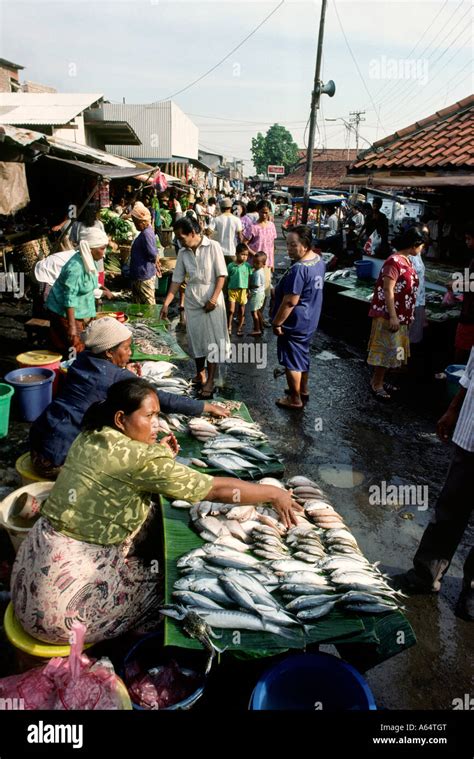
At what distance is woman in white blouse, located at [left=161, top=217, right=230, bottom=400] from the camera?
592 centimetres

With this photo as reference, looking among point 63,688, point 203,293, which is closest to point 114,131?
point 203,293

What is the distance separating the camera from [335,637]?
230cm

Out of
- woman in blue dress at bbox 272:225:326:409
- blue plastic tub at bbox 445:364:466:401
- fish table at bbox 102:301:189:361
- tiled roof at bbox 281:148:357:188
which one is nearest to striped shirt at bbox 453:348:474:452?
woman in blue dress at bbox 272:225:326:409

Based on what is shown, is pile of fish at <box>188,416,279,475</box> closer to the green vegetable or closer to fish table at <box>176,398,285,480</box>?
fish table at <box>176,398,285,480</box>

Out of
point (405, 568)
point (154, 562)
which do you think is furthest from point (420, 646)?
point (154, 562)

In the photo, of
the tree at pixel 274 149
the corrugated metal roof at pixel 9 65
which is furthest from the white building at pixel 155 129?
the tree at pixel 274 149

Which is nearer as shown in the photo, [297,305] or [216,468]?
[216,468]

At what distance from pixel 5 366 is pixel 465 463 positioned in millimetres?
6347

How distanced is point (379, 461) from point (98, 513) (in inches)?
145

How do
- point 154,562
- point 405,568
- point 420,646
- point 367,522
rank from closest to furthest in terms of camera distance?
point 154,562
point 420,646
point 405,568
point 367,522

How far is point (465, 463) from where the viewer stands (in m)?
3.29

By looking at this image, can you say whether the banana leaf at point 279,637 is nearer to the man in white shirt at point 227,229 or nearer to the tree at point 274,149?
the man in white shirt at point 227,229

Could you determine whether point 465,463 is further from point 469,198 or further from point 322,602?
point 469,198

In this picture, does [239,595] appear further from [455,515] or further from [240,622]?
[455,515]
